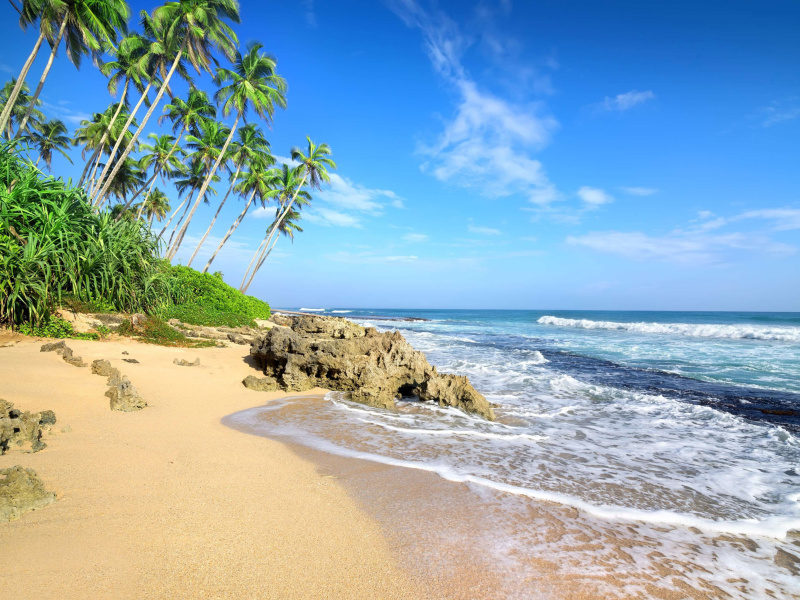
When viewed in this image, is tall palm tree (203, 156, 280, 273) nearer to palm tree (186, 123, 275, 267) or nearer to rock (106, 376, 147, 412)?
palm tree (186, 123, 275, 267)

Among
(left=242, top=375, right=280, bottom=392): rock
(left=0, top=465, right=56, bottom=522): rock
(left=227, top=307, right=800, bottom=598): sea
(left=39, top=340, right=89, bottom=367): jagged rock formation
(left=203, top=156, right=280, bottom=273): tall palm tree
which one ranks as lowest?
(left=227, top=307, right=800, bottom=598): sea

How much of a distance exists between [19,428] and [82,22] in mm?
20640

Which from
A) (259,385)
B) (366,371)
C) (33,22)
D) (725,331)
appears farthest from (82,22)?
(725,331)

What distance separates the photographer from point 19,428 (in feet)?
10.8

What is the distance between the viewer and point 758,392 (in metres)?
8.47

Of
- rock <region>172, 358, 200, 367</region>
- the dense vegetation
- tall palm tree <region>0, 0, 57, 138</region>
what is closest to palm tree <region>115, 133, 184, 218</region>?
the dense vegetation

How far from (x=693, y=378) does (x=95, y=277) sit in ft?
52.7

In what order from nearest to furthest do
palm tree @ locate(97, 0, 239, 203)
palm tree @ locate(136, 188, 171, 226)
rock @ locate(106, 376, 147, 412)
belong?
rock @ locate(106, 376, 147, 412) → palm tree @ locate(97, 0, 239, 203) → palm tree @ locate(136, 188, 171, 226)

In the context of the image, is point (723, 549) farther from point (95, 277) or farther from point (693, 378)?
point (95, 277)

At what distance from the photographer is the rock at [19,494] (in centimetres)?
228

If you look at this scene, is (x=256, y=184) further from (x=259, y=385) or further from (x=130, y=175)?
(x=259, y=385)

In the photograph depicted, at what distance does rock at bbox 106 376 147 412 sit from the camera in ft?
15.3

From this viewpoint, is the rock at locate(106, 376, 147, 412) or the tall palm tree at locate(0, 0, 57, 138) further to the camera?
the tall palm tree at locate(0, 0, 57, 138)

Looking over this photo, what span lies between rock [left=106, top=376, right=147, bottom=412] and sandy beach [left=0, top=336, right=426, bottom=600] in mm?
178
